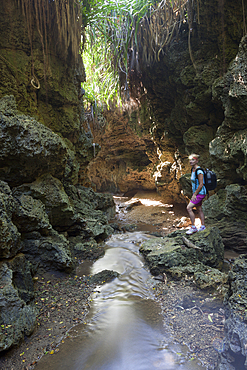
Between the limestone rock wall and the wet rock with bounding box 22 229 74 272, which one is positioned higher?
the limestone rock wall

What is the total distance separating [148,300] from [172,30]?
6.85 m

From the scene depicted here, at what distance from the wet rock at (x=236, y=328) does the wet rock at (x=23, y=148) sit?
3.15 m

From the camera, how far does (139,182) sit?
12.4 m

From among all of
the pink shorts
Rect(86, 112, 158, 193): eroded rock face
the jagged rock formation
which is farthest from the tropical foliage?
the pink shorts

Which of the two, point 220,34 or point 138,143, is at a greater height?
point 220,34

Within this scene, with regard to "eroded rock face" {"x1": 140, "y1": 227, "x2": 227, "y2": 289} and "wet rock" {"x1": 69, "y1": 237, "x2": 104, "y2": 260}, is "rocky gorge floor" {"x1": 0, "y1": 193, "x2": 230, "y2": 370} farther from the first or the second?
"wet rock" {"x1": 69, "y1": 237, "x2": 104, "y2": 260}

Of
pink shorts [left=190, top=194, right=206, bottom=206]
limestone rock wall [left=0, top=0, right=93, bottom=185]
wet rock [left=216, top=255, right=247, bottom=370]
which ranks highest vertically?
limestone rock wall [left=0, top=0, right=93, bottom=185]

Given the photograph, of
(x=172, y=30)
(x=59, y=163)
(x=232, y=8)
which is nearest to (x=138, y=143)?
(x=172, y=30)

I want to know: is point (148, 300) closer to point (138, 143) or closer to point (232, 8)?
point (232, 8)

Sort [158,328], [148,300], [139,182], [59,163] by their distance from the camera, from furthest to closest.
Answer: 1. [139,182]
2. [59,163]
3. [148,300]
4. [158,328]

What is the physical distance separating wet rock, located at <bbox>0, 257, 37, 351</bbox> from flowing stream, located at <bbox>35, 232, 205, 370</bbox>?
325 mm

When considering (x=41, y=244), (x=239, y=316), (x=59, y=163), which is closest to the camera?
(x=239, y=316)

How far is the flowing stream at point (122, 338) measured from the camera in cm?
180

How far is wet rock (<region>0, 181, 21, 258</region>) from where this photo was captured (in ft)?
7.80
